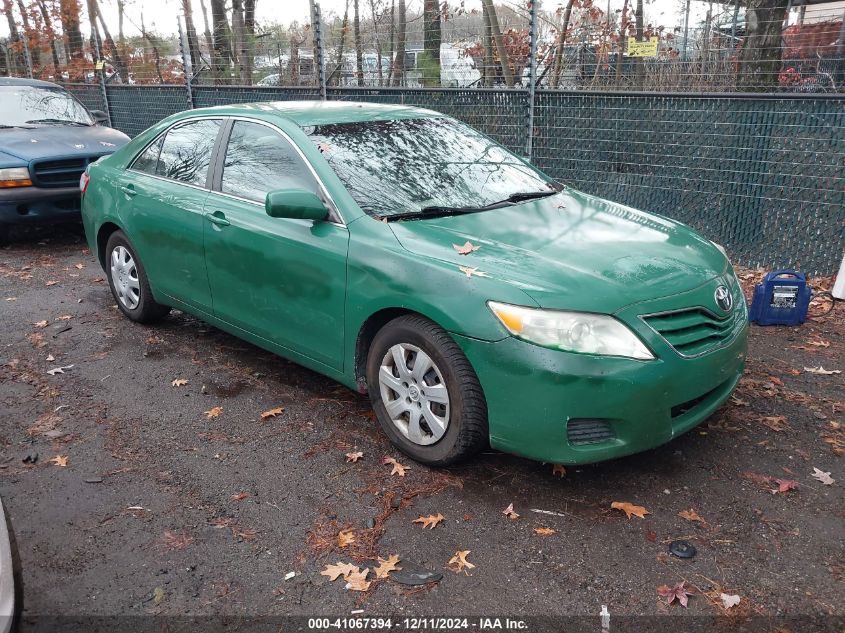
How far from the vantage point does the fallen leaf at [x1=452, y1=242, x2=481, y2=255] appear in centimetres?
350

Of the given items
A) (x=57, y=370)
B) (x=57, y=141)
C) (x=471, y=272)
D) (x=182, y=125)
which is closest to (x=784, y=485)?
(x=471, y=272)

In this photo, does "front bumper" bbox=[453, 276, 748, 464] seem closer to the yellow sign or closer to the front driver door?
the front driver door

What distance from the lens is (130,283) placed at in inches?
226

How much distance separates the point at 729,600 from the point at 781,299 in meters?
3.59

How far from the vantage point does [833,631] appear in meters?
2.63

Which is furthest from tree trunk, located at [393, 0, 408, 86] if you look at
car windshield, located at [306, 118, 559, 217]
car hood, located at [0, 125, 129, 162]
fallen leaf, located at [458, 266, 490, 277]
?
fallen leaf, located at [458, 266, 490, 277]

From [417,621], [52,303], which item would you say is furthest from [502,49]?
[417,621]

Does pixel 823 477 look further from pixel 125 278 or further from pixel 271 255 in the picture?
pixel 125 278

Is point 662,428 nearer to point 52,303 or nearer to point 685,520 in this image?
point 685,520

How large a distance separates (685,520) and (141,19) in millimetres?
22577

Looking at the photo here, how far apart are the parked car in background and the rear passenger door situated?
334 cm

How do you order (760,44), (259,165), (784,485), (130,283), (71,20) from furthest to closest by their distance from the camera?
(71,20) → (760,44) → (130,283) → (259,165) → (784,485)

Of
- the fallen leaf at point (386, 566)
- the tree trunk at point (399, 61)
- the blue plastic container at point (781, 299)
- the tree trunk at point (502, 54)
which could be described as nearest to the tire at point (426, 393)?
the fallen leaf at point (386, 566)

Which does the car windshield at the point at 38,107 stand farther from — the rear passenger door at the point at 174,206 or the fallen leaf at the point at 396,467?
the fallen leaf at the point at 396,467
